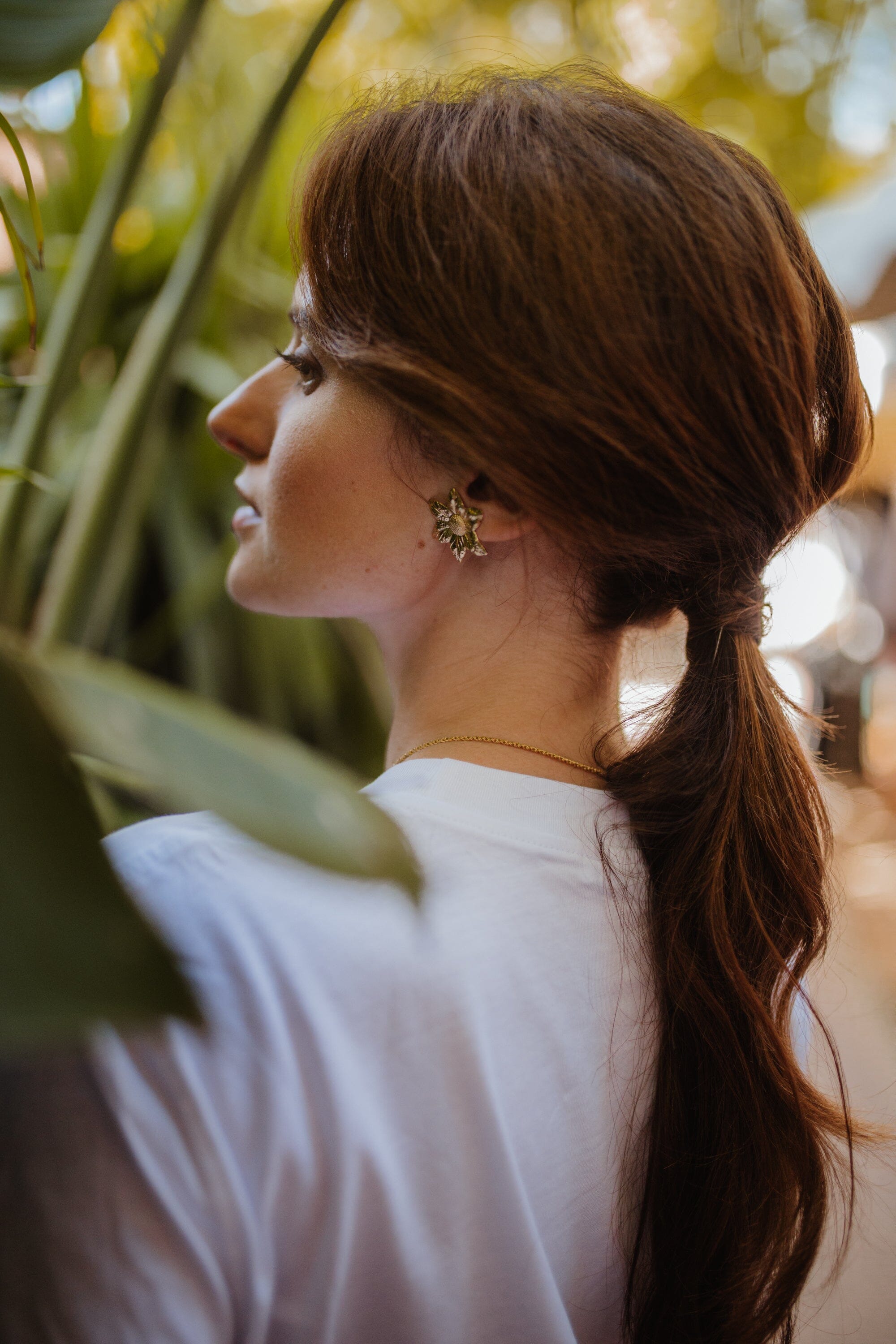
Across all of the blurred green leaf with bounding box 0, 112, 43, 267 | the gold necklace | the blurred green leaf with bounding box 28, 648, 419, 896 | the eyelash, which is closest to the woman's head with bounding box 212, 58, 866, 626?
the eyelash

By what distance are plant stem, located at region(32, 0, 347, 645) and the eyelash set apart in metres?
0.19

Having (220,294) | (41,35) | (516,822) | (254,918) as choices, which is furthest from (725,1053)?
(220,294)

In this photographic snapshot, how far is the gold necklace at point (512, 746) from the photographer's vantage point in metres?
0.58

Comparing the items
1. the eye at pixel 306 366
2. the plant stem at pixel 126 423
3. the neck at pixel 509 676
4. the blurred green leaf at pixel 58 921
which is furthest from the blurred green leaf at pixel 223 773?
the plant stem at pixel 126 423

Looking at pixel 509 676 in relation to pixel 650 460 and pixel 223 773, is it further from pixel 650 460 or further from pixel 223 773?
pixel 223 773

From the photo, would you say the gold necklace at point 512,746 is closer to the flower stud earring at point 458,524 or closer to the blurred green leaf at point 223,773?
the flower stud earring at point 458,524

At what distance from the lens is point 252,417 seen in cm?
69

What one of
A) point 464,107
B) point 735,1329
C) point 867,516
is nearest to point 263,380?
point 464,107

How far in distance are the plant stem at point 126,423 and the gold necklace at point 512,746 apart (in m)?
0.37

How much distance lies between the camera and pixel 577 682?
632 mm

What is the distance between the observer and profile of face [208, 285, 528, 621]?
622mm

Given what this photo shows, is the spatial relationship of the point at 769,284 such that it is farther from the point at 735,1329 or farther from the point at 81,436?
the point at 81,436

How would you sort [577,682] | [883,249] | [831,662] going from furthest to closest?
1. [831,662]
2. [883,249]
3. [577,682]

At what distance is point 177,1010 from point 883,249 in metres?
1.77
